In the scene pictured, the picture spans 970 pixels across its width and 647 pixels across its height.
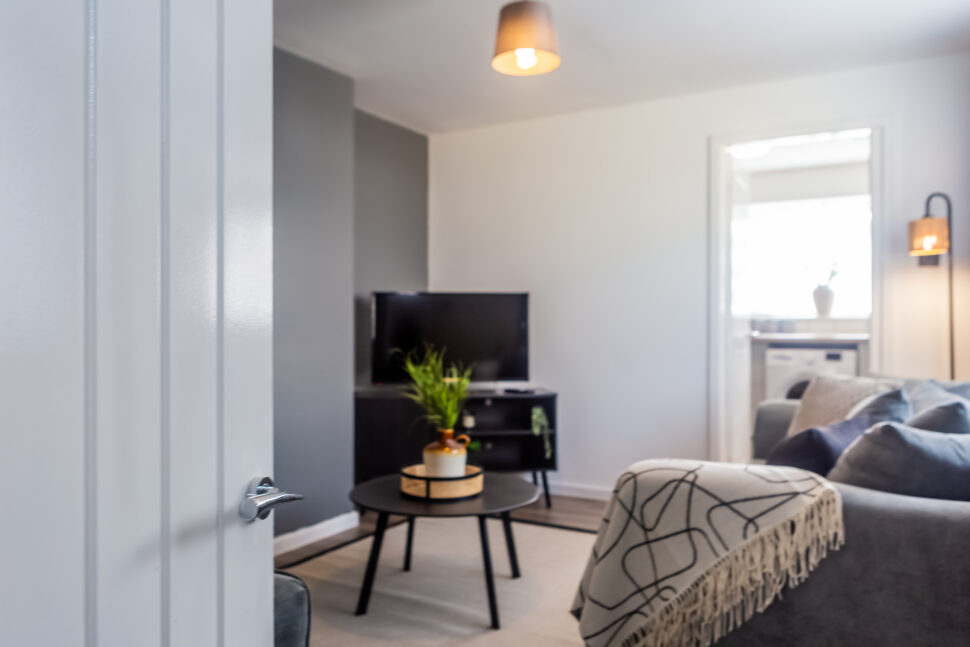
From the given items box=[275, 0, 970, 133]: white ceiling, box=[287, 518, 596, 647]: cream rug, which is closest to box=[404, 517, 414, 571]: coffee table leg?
box=[287, 518, 596, 647]: cream rug

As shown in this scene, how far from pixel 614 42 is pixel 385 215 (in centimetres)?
193

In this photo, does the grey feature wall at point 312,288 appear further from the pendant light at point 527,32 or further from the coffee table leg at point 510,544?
the pendant light at point 527,32

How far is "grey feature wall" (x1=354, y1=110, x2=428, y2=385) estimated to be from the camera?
463 cm

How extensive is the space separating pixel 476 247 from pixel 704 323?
5.52 ft

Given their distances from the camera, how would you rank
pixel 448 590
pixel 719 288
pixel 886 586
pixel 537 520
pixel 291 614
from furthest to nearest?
pixel 719 288, pixel 537 520, pixel 448 590, pixel 886 586, pixel 291 614

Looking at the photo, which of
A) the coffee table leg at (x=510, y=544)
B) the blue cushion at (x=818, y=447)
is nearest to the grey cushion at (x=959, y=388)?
the blue cushion at (x=818, y=447)

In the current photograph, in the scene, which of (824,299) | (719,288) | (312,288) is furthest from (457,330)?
(824,299)

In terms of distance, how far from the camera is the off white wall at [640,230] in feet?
12.8

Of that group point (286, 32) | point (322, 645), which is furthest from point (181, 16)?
point (286, 32)

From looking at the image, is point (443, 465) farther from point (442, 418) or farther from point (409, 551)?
point (409, 551)

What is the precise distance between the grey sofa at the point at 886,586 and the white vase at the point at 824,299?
5.48m

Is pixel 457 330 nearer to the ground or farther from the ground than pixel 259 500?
farther from the ground

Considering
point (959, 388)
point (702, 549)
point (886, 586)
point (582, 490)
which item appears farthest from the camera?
point (582, 490)

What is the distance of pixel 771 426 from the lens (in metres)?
3.58
